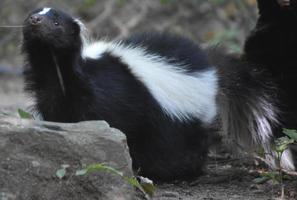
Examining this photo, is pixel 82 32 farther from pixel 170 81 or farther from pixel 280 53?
pixel 280 53

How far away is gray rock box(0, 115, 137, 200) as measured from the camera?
12.8ft

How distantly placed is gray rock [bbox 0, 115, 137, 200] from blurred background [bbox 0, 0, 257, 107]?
7.60 m

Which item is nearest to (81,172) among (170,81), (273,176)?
(273,176)

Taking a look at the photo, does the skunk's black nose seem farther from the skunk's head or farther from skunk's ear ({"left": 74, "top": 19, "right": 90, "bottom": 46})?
skunk's ear ({"left": 74, "top": 19, "right": 90, "bottom": 46})

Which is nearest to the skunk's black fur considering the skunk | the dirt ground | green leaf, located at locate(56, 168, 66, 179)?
the dirt ground

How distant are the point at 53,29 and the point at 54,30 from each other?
0.05 feet

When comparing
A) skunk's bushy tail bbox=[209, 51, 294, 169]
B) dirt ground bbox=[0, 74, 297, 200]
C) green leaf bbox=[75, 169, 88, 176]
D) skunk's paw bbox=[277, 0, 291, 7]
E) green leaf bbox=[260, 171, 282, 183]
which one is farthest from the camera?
skunk's bushy tail bbox=[209, 51, 294, 169]

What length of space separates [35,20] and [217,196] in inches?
66.9

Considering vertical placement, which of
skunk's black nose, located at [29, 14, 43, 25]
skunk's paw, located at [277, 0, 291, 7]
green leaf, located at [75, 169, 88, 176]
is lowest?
green leaf, located at [75, 169, 88, 176]

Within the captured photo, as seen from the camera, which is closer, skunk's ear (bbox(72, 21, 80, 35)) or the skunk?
skunk's ear (bbox(72, 21, 80, 35))

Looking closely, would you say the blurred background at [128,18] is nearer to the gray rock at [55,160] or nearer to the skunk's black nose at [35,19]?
the skunk's black nose at [35,19]

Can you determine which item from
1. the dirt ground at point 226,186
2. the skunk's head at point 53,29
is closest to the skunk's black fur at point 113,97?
the skunk's head at point 53,29

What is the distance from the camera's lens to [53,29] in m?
5.52

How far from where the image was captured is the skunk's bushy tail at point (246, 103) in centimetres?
621
